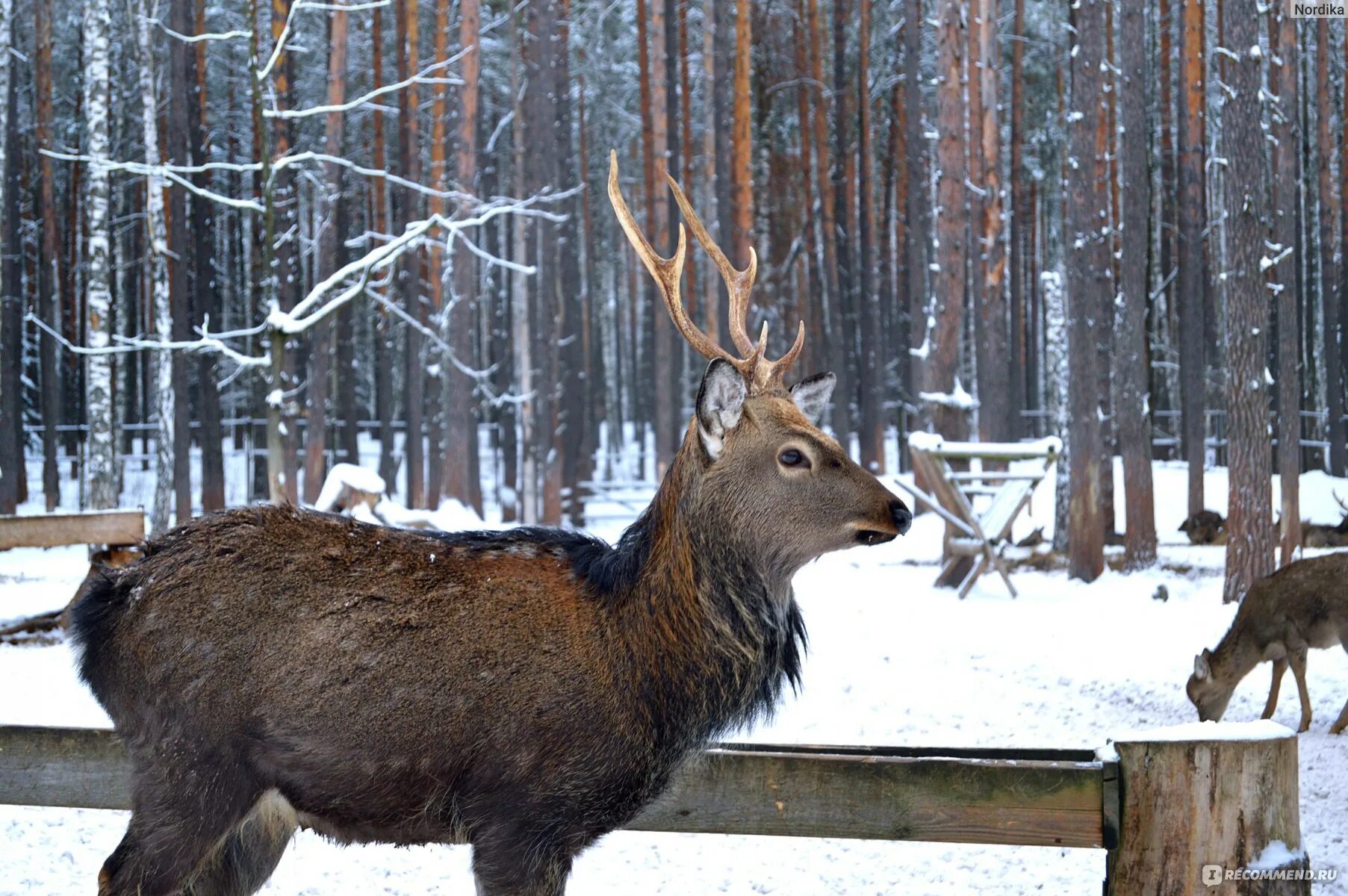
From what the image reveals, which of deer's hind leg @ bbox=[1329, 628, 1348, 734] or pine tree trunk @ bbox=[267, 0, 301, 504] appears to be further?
pine tree trunk @ bbox=[267, 0, 301, 504]

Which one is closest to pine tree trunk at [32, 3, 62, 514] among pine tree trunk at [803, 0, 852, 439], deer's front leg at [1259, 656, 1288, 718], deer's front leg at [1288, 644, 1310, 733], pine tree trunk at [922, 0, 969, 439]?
pine tree trunk at [803, 0, 852, 439]

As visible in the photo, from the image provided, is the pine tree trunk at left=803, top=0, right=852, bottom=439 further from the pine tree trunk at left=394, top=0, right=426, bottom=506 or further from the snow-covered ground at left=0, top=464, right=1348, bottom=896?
the snow-covered ground at left=0, top=464, right=1348, bottom=896

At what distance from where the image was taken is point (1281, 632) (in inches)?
297

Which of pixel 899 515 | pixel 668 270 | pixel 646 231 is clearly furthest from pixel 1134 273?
pixel 646 231

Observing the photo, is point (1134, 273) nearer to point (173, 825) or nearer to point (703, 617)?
point (703, 617)

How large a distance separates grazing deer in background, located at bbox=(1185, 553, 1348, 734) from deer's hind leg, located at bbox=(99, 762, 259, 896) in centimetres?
620

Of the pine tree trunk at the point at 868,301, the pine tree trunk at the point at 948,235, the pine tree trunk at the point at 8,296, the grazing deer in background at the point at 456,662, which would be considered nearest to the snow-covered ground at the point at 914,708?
the grazing deer in background at the point at 456,662

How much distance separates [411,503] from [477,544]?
1963cm

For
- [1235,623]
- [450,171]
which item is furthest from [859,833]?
[450,171]

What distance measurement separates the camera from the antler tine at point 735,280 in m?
4.20

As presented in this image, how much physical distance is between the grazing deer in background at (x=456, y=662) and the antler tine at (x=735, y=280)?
55 centimetres

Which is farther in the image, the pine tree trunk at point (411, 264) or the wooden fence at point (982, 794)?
the pine tree trunk at point (411, 264)

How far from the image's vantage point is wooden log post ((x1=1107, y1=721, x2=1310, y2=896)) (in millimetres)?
3199

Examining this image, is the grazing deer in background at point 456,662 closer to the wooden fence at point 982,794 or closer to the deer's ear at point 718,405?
the deer's ear at point 718,405
